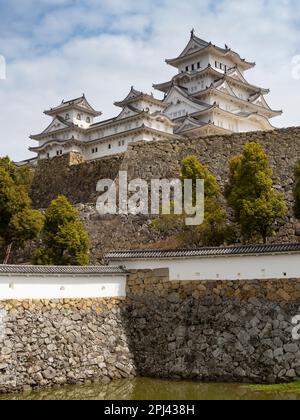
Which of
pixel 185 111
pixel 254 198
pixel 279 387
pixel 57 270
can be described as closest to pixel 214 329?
pixel 279 387

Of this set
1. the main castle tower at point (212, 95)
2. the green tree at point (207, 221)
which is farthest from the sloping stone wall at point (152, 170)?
the main castle tower at point (212, 95)

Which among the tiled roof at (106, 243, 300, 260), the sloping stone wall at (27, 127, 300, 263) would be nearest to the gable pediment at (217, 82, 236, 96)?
the sloping stone wall at (27, 127, 300, 263)

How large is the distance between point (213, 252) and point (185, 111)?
19730 mm

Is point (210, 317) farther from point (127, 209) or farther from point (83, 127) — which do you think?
point (83, 127)

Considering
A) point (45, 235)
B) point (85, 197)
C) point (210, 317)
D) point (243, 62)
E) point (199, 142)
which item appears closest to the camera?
point (210, 317)

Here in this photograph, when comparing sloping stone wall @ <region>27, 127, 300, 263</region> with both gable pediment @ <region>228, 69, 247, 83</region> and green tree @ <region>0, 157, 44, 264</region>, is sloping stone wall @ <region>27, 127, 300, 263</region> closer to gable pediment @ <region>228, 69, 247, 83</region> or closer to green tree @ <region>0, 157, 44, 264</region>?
green tree @ <region>0, 157, 44, 264</region>

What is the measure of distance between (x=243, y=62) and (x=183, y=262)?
24.5m

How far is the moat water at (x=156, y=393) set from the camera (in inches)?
425

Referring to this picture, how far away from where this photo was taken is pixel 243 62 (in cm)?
3512

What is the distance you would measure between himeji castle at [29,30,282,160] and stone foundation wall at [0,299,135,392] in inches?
691

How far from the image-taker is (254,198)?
53.3 feet

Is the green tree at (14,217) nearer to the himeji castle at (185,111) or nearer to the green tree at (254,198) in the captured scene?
the green tree at (254,198)

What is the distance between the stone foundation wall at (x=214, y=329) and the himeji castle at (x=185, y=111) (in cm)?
1694

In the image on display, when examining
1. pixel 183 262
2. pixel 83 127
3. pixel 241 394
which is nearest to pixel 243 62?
pixel 83 127
